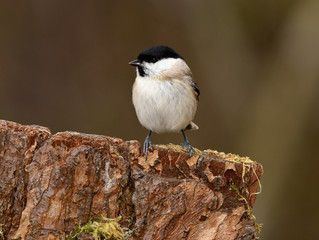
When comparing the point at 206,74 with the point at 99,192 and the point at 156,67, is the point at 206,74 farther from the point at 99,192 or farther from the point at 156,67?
the point at 99,192

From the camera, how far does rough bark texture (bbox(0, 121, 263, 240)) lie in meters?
2.63

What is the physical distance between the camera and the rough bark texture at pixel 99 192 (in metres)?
2.63

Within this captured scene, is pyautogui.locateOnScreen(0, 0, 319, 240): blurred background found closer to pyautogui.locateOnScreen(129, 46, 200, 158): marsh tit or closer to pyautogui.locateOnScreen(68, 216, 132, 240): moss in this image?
pyautogui.locateOnScreen(129, 46, 200, 158): marsh tit

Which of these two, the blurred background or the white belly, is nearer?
the white belly

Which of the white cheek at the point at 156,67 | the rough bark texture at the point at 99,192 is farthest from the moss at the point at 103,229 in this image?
the white cheek at the point at 156,67

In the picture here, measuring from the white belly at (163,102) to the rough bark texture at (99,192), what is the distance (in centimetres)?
114

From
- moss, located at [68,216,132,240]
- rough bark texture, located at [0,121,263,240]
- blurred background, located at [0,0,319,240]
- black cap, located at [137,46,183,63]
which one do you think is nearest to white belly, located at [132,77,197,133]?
black cap, located at [137,46,183,63]

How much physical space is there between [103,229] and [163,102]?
152 centimetres

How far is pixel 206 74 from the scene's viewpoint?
6.23m

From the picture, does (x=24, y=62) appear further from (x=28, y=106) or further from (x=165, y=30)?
(x=165, y=30)

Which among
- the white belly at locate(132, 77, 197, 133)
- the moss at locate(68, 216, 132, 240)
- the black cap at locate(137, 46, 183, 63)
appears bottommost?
the moss at locate(68, 216, 132, 240)

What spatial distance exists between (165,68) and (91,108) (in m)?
2.14

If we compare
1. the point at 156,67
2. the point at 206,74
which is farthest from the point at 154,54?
the point at 206,74

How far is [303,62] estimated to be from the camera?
19.4 ft
